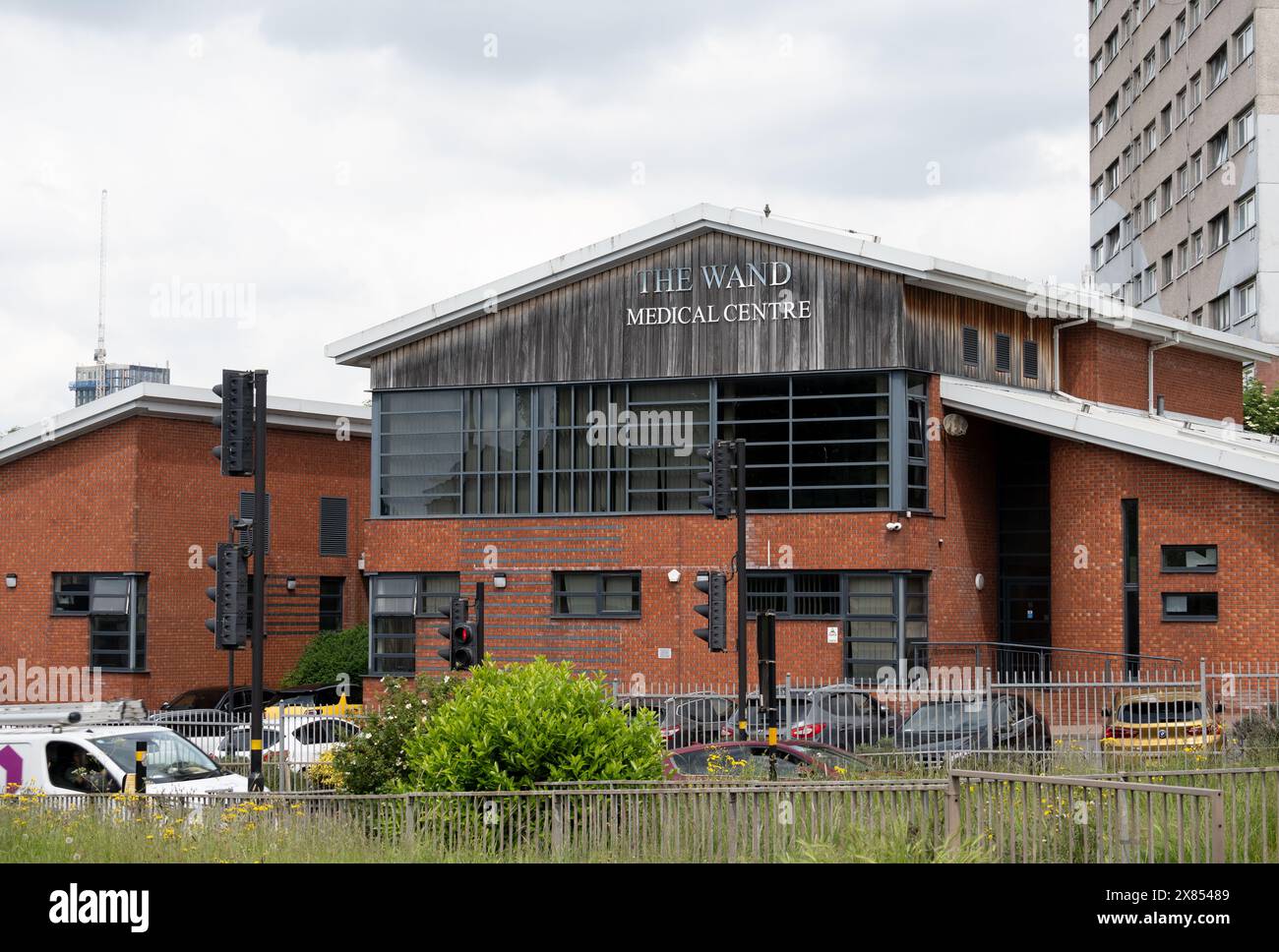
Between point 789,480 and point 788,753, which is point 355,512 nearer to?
point 789,480

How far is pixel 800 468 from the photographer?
30.5 meters

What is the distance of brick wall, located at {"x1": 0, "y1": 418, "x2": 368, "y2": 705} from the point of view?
36344 mm

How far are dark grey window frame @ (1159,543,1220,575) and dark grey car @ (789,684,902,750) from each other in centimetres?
700

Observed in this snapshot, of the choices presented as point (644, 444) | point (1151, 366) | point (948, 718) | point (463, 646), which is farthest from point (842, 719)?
point (1151, 366)

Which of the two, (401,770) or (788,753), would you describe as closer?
(401,770)

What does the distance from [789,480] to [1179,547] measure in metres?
7.38

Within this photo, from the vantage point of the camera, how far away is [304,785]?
70.6ft

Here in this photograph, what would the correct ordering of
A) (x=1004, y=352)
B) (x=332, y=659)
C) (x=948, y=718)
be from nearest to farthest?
(x=948, y=718) < (x=1004, y=352) < (x=332, y=659)

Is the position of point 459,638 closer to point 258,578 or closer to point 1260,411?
point 258,578

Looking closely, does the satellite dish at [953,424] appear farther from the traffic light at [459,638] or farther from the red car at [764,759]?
the traffic light at [459,638]

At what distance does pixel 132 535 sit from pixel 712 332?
14758 millimetres

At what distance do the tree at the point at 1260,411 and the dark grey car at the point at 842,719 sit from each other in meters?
28.3

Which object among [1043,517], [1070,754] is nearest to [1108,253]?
[1043,517]

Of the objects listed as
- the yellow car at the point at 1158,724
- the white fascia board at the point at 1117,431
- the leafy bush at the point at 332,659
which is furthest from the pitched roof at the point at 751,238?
the yellow car at the point at 1158,724
